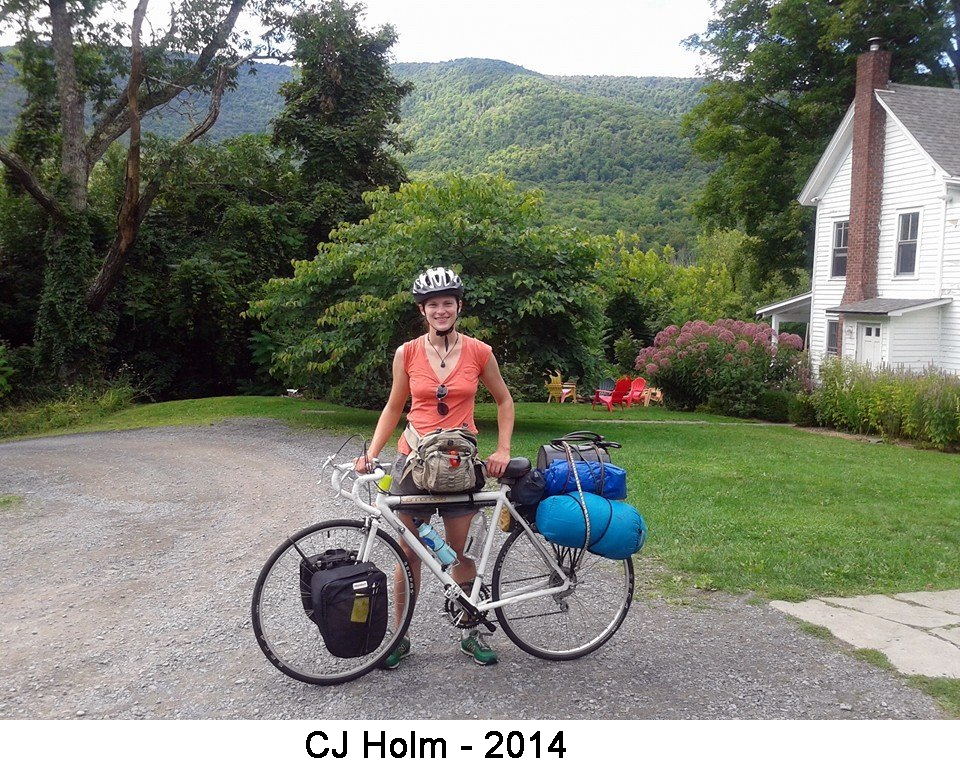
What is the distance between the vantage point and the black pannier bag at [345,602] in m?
4.36

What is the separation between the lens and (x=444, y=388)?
14.9 feet

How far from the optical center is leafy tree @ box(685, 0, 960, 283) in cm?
2844

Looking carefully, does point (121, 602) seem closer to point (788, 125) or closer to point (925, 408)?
point (925, 408)

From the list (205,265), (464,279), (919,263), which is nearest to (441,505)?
(464,279)

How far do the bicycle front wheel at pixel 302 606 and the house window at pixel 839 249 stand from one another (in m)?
23.5

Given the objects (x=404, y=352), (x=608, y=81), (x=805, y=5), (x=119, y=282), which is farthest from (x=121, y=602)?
(x=608, y=81)

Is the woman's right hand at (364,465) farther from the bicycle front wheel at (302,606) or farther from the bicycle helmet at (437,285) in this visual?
the bicycle helmet at (437,285)

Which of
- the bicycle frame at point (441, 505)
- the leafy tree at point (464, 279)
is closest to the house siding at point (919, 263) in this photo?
the leafy tree at point (464, 279)

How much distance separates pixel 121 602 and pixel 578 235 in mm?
10994

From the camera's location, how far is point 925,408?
16.8m

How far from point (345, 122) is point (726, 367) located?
43.3 feet

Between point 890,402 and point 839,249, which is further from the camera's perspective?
point 839,249

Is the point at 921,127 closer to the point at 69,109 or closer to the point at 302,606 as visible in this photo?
the point at 69,109

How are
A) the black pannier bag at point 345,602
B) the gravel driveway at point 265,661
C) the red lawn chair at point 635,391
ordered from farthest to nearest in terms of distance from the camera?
the red lawn chair at point 635,391 < the black pannier bag at point 345,602 < the gravel driveway at point 265,661
